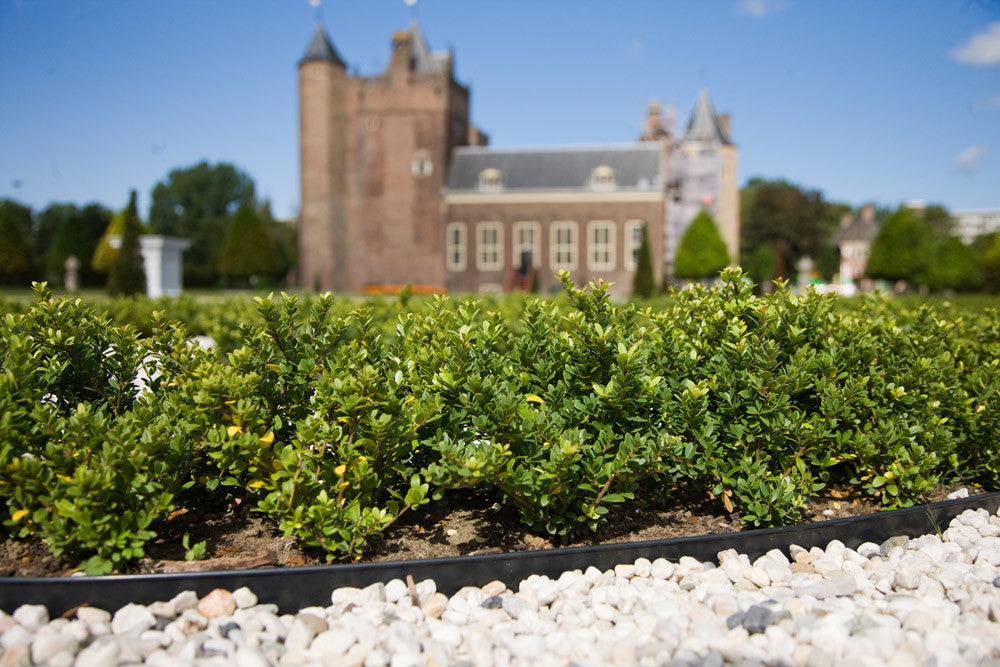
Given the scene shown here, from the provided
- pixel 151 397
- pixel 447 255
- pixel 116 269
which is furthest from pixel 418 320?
pixel 447 255

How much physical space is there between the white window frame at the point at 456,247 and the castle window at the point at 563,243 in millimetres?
4609

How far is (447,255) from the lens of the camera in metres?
40.2

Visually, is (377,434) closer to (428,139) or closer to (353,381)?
(353,381)

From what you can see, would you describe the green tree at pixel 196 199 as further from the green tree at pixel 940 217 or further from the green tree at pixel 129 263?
the green tree at pixel 940 217

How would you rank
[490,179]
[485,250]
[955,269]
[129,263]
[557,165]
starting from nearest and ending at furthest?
1. [129,263]
2. [557,165]
3. [490,179]
4. [485,250]
5. [955,269]

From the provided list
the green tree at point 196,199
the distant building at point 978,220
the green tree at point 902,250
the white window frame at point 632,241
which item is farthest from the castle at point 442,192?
the distant building at point 978,220

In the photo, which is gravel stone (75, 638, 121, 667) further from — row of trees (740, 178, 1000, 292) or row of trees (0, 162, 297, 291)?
row of trees (0, 162, 297, 291)

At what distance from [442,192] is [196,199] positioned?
1572 inches

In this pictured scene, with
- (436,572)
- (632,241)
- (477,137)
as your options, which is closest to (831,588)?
(436,572)

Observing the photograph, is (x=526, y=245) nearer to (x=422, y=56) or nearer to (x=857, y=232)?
(x=422, y=56)

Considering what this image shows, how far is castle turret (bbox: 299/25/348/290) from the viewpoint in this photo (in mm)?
38312

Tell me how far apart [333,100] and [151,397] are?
3797 cm

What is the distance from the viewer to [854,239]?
77.7 metres

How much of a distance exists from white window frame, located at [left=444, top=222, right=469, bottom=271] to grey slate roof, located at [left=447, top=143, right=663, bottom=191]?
81.6 inches
